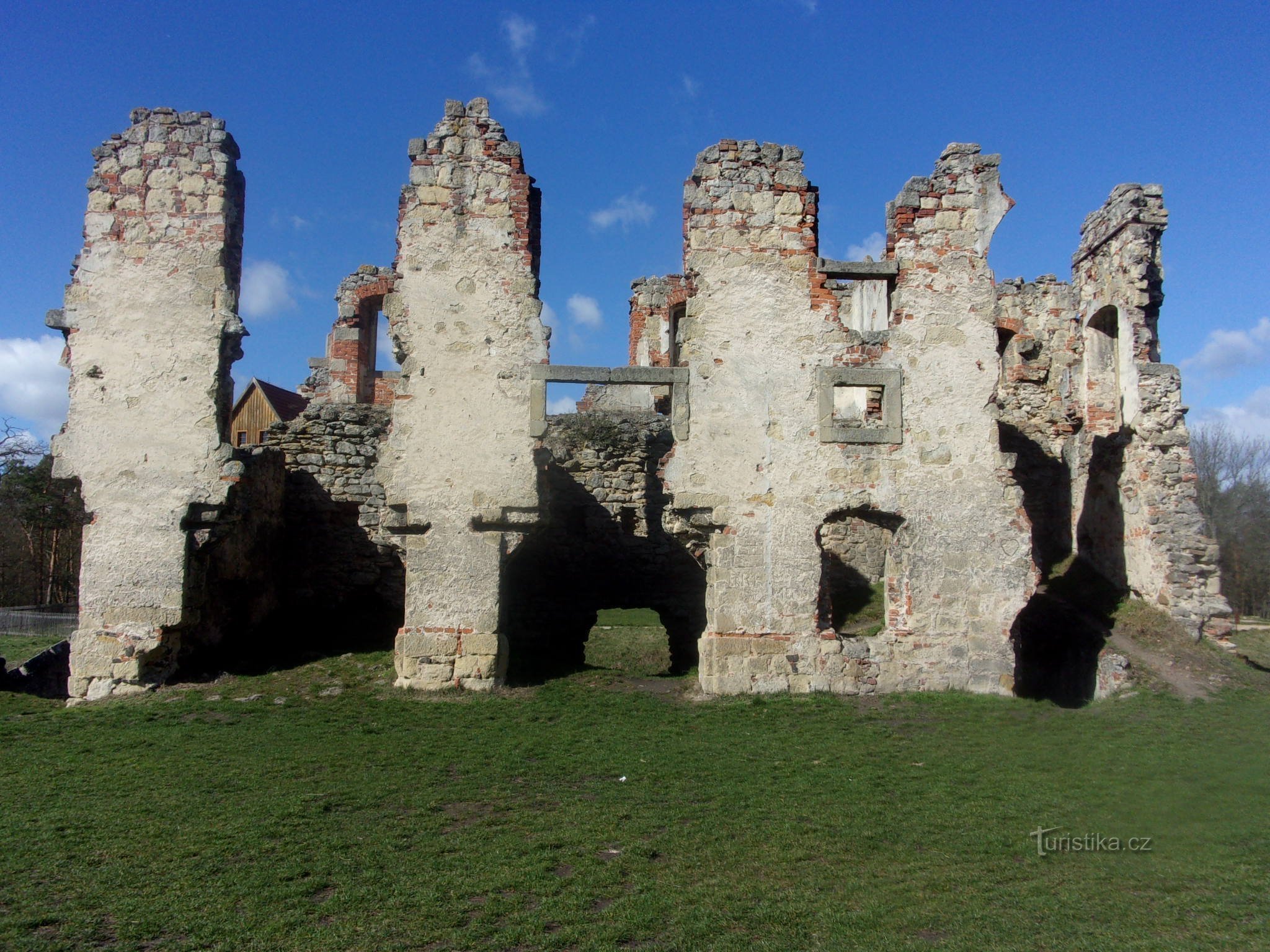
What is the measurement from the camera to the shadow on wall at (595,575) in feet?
44.9

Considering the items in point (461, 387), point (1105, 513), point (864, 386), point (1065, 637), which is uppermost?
point (864, 386)

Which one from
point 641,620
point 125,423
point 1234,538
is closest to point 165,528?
point 125,423

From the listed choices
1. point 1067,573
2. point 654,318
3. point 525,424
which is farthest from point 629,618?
point 525,424

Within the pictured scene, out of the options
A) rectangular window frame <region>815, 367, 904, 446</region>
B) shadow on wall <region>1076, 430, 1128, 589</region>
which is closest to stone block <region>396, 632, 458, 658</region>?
rectangular window frame <region>815, 367, 904, 446</region>

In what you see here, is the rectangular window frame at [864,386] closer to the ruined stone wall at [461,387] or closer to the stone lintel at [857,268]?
the stone lintel at [857,268]

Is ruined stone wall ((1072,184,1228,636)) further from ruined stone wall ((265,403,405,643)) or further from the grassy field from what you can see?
ruined stone wall ((265,403,405,643))

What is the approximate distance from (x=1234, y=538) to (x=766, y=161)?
27290 millimetres

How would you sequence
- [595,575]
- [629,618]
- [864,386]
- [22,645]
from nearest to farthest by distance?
1. [864,386]
2. [595,575]
3. [22,645]
4. [629,618]

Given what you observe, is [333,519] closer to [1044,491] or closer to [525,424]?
[525,424]

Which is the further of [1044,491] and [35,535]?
[35,535]

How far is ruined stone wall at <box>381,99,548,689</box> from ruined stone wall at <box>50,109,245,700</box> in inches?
83.2

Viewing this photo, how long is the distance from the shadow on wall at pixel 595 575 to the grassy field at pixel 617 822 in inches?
147

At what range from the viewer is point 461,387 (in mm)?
10852

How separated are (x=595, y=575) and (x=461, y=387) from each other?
Result: 447cm
